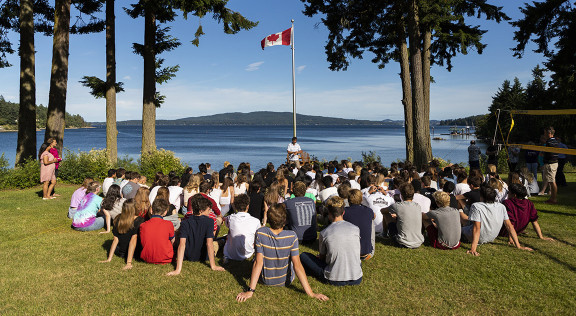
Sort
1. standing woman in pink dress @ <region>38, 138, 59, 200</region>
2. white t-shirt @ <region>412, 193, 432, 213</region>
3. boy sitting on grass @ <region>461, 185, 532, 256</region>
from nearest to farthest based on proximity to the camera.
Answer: boy sitting on grass @ <region>461, 185, 532, 256</region>, white t-shirt @ <region>412, 193, 432, 213</region>, standing woman in pink dress @ <region>38, 138, 59, 200</region>

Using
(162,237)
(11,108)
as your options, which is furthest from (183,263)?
(11,108)

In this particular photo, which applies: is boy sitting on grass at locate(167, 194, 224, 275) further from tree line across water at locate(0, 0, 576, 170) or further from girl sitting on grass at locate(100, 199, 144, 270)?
tree line across water at locate(0, 0, 576, 170)

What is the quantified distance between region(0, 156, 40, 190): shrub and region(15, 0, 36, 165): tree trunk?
152cm

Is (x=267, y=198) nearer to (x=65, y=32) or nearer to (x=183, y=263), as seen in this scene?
(x=183, y=263)

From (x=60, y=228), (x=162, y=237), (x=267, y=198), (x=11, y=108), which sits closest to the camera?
(x=162, y=237)

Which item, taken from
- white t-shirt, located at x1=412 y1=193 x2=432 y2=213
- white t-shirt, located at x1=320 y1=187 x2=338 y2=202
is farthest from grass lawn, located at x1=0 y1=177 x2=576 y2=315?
white t-shirt, located at x1=320 y1=187 x2=338 y2=202

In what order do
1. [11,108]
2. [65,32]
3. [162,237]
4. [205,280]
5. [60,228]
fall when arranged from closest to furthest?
Result: [205,280] → [162,237] → [60,228] → [65,32] → [11,108]

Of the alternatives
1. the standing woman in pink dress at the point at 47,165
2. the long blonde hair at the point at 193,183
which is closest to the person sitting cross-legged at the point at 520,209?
the long blonde hair at the point at 193,183

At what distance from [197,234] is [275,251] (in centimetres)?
152

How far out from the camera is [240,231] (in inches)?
213

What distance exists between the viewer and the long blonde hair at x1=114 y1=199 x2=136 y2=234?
17.2 ft

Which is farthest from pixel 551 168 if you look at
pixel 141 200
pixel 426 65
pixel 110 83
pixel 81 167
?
pixel 110 83

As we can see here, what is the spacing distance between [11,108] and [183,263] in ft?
554

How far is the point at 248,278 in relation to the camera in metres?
4.97
